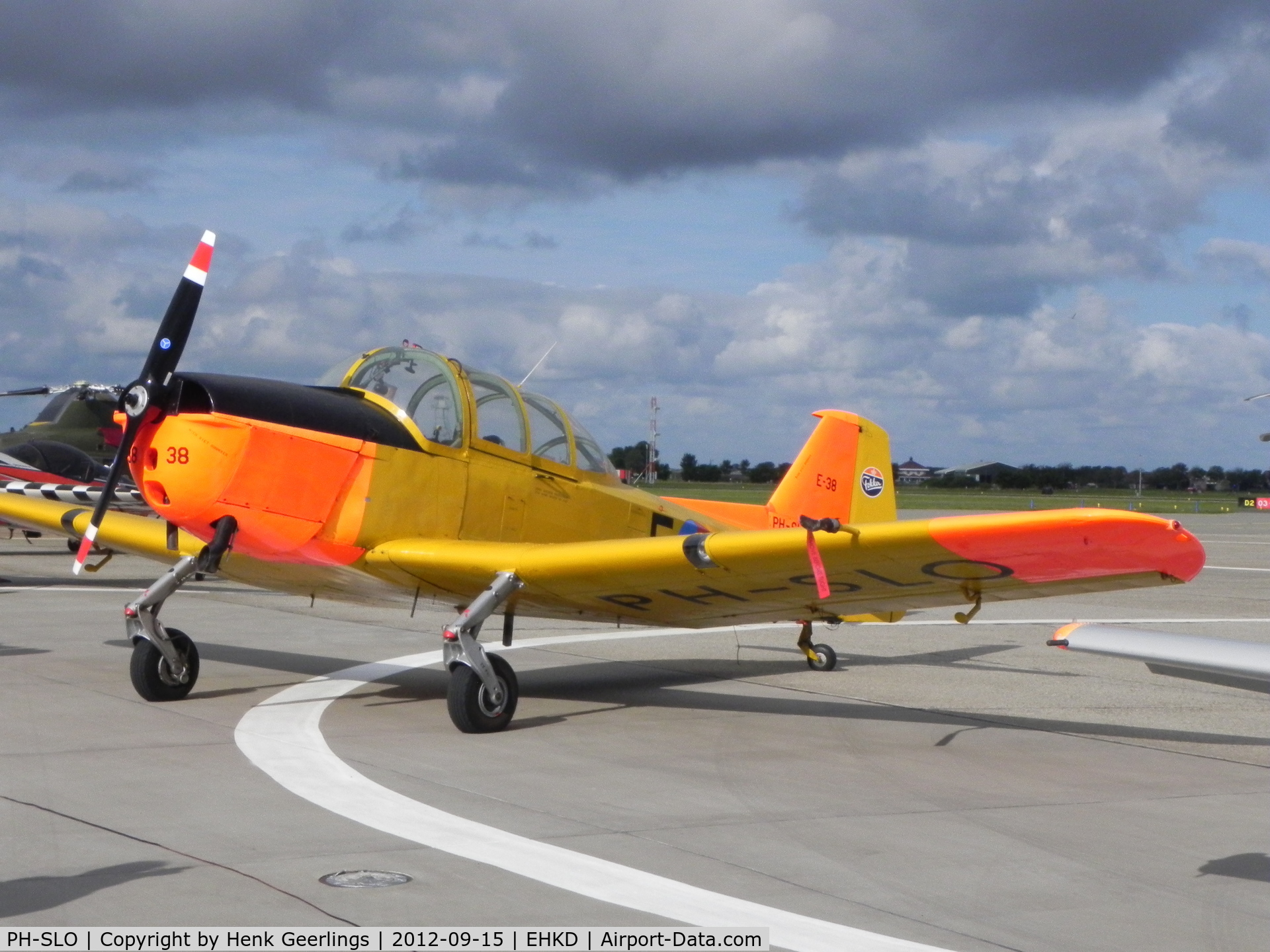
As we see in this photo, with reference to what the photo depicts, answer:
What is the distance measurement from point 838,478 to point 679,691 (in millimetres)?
2761

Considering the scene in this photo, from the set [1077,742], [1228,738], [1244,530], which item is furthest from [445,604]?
[1244,530]

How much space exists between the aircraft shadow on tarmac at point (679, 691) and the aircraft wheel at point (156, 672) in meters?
0.21

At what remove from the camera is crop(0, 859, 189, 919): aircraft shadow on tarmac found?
13.9 ft

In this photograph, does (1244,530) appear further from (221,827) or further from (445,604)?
(221,827)

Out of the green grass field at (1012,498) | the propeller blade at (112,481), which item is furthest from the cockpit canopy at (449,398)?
the green grass field at (1012,498)

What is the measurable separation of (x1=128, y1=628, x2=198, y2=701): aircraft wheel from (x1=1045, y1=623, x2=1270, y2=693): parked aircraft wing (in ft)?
21.8

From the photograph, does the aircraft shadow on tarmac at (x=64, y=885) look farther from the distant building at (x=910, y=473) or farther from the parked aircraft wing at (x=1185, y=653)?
the distant building at (x=910, y=473)

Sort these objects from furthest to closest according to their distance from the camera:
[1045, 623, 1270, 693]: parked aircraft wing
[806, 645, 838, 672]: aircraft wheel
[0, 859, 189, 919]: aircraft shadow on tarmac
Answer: [806, 645, 838, 672]: aircraft wheel, [1045, 623, 1270, 693]: parked aircraft wing, [0, 859, 189, 919]: aircraft shadow on tarmac

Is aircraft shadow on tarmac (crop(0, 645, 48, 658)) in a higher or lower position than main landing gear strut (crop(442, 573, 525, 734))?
lower

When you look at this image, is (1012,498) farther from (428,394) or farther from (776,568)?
(776,568)

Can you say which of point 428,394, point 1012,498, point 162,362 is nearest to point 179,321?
point 162,362

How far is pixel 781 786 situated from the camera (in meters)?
6.68

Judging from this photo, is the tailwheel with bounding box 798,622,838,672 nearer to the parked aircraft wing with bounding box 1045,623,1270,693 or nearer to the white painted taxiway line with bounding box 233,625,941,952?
the white painted taxiway line with bounding box 233,625,941,952

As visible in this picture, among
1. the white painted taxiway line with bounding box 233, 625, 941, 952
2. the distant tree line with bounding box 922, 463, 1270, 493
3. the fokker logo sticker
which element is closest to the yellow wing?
the white painted taxiway line with bounding box 233, 625, 941, 952
